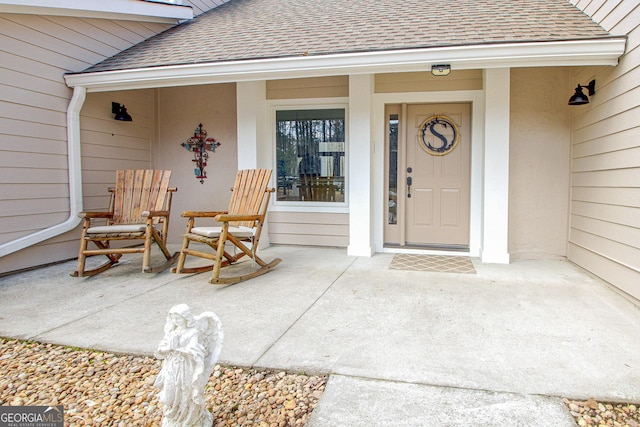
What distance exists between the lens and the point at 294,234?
5148mm

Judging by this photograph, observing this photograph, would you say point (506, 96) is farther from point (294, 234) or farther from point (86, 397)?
point (86, 397)

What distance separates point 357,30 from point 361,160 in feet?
4.48

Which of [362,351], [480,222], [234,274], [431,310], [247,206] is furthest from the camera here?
[480,222]

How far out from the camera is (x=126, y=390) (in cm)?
174

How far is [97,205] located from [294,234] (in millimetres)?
2367

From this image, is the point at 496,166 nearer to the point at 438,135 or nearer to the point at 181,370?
the point at 438,135

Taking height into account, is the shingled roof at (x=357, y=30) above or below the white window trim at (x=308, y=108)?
above

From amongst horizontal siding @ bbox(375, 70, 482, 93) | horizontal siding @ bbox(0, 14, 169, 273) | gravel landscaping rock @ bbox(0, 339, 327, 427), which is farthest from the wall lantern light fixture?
horizontal siding @ bbox(0, 14, 169, 273)

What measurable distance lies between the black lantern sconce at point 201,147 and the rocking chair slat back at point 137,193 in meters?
1.27

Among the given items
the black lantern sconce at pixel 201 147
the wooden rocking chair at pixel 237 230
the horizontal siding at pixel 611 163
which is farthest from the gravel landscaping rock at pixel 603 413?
the black lantern sconce at pixel 201 147

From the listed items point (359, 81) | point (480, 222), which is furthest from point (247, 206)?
point (480, 222)

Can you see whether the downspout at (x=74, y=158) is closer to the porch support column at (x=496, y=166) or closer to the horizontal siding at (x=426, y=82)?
the horizontal siding at (x=426, y=82)

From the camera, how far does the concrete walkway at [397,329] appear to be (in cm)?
160

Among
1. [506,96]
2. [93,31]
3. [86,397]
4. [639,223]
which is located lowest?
[86,397]
